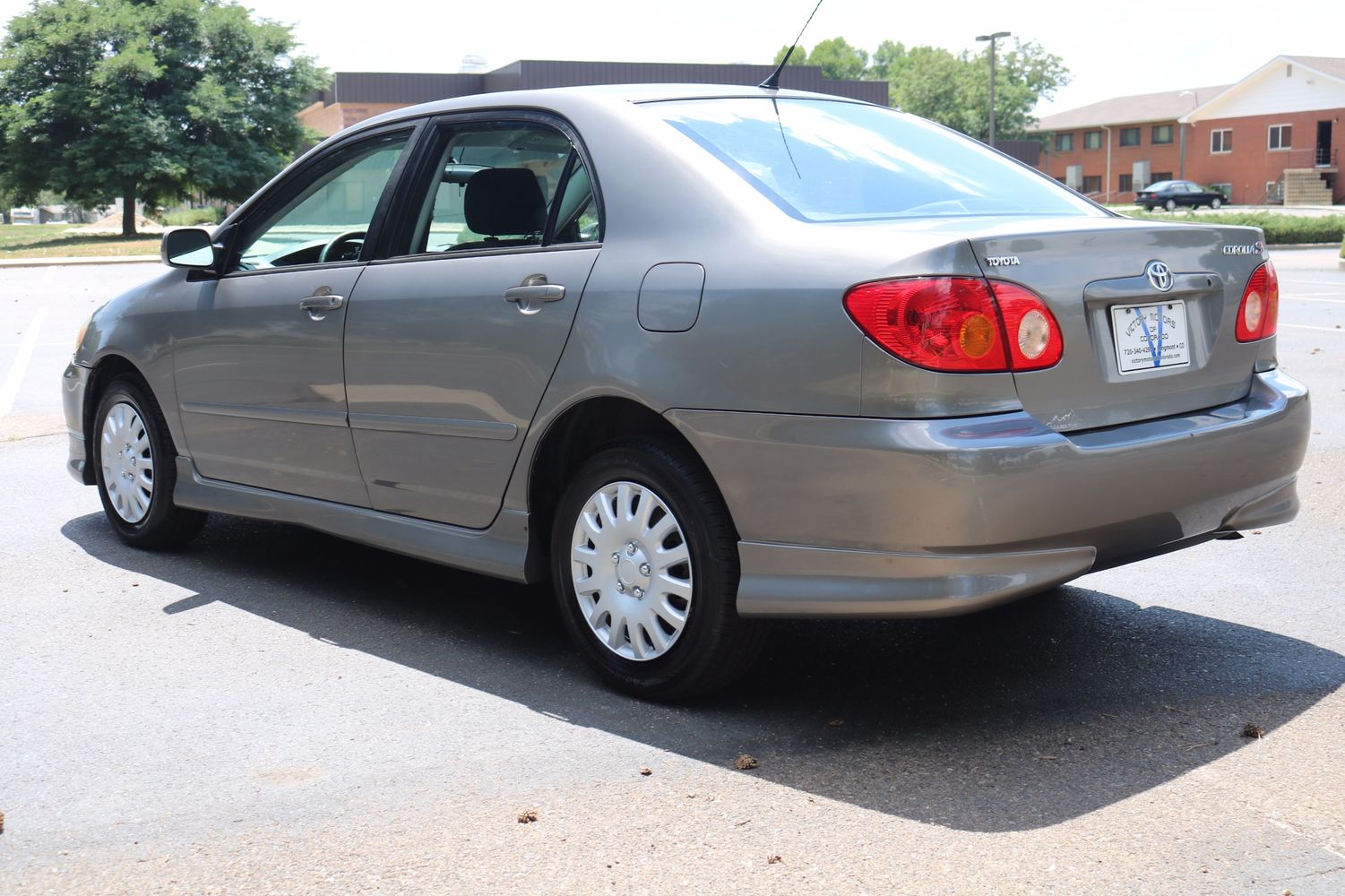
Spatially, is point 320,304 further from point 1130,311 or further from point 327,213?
point 1130,311

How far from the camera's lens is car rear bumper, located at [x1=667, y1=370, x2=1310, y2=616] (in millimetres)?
3346

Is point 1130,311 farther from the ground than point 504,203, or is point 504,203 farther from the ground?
point 504,203

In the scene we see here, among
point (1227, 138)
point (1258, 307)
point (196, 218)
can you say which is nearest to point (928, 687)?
point (1258, 307)

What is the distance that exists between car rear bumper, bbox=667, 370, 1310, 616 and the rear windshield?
68 cm

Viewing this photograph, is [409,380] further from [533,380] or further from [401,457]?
[533,380]

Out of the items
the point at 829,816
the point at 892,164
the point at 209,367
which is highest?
the point at 892,164

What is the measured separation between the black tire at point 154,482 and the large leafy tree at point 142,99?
152 ft

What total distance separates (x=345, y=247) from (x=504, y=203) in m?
0.88

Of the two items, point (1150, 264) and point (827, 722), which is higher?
point (1150, 264)

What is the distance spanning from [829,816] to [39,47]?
52800mm

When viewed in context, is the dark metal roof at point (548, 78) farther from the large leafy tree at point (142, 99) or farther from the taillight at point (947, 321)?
the taillight at point (947, 321)

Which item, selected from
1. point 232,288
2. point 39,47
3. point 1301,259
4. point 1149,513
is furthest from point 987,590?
point 39,47

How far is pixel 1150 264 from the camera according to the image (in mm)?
3693

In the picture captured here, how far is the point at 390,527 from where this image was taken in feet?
15.5
